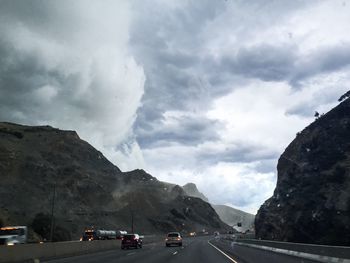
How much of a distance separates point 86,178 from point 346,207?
8536 cm

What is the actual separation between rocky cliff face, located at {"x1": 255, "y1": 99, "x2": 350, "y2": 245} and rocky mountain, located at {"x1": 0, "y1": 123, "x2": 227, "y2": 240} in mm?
42782

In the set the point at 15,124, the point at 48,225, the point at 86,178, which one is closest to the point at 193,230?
the point at 86,178

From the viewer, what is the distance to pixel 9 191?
11862 cm

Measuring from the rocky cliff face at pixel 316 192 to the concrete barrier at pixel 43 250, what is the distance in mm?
43443

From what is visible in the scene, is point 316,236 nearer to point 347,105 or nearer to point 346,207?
point 346,207

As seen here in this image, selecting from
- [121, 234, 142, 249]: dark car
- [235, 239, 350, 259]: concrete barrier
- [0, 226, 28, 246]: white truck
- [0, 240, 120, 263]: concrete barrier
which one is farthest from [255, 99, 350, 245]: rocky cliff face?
[235, 239, 350, 259]: concrete barrier

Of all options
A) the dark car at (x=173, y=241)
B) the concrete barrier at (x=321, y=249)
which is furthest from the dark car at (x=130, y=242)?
the concrete barrier at (x=321, y=249)

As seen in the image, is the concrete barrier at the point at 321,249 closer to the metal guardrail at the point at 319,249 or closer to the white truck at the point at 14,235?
the metal guardrail at the point at 319,249

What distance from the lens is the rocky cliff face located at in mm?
77125

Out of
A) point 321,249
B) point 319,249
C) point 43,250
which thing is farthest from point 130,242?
point 321,249

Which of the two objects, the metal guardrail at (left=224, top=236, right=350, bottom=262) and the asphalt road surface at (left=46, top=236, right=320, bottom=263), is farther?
the asphalt road surface at (left=46, top=236, right=320, bottom=263)

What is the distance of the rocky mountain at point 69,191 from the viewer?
115438mm

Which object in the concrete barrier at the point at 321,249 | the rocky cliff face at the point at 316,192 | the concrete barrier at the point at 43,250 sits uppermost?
the rocky cliff face at the point at 316,192

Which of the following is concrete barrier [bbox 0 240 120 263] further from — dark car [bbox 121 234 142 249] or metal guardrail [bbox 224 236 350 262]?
metal guardrail [bbox 224 236 350 262]
